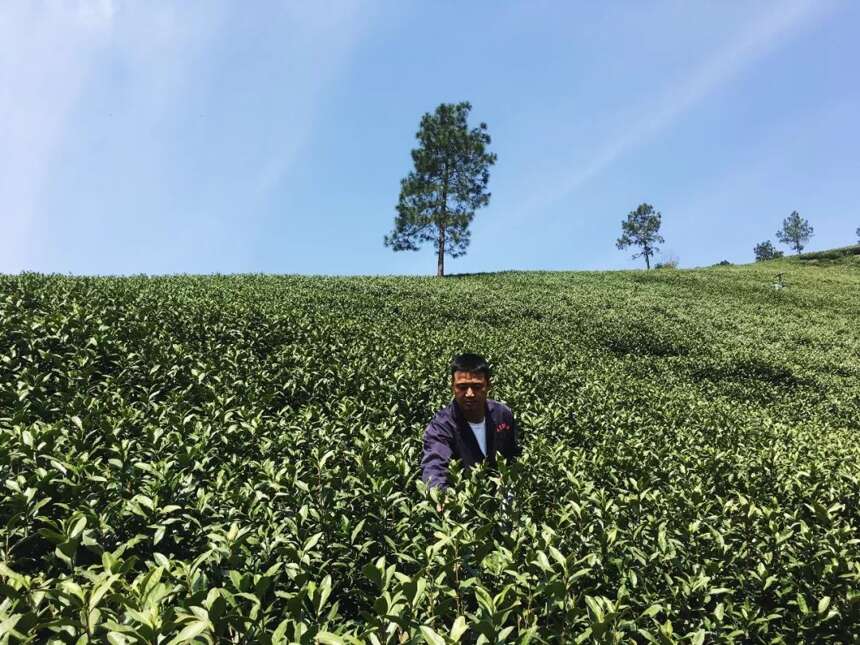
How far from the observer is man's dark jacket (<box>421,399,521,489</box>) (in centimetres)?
418

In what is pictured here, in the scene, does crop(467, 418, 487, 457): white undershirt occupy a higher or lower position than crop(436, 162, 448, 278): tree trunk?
lower

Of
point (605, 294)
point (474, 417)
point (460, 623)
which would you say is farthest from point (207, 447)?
point (605, 294)

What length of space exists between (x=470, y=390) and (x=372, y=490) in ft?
4.13

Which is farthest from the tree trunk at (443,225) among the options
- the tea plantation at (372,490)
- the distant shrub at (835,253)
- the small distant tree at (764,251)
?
the small distant tree at (764,251)

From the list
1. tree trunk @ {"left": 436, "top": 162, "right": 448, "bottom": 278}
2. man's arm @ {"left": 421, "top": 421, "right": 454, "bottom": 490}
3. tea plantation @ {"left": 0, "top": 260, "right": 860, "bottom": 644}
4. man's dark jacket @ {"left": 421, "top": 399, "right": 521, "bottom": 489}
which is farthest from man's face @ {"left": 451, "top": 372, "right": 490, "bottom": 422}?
tree trunk @ {"left": 436, "top": 162, "right": 448, "bottom": 278}

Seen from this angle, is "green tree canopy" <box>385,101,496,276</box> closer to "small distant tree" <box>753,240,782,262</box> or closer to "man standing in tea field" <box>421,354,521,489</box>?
"man standing in tea field" <box>421,354,521,489</box>

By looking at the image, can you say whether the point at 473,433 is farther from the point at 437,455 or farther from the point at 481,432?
the point at 437,455

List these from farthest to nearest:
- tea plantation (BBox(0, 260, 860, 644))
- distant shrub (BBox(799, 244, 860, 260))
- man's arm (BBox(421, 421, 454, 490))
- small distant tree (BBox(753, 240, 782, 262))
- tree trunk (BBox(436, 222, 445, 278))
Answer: small distant tree (BBox(753, 240, 782, 262))
distant shrub (BBox(799, 244, 860, 260))
tree trunk (BBox(436, 222, 445, 278))
man's arm (BBox(421, 421, 454, 490))
tea plantation (BBox(0, 260, 860, 644))

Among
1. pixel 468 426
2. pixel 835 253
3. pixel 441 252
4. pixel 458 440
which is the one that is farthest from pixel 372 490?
pixel 835 253

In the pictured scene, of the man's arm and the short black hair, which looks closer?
the man's arm

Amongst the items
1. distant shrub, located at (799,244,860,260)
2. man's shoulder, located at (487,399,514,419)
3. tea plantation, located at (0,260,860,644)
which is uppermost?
distant shrub, located at (799,244,860,260)

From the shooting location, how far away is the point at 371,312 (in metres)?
16.8

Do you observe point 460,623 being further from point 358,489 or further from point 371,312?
point 371,312

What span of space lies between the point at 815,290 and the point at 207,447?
46.9m
